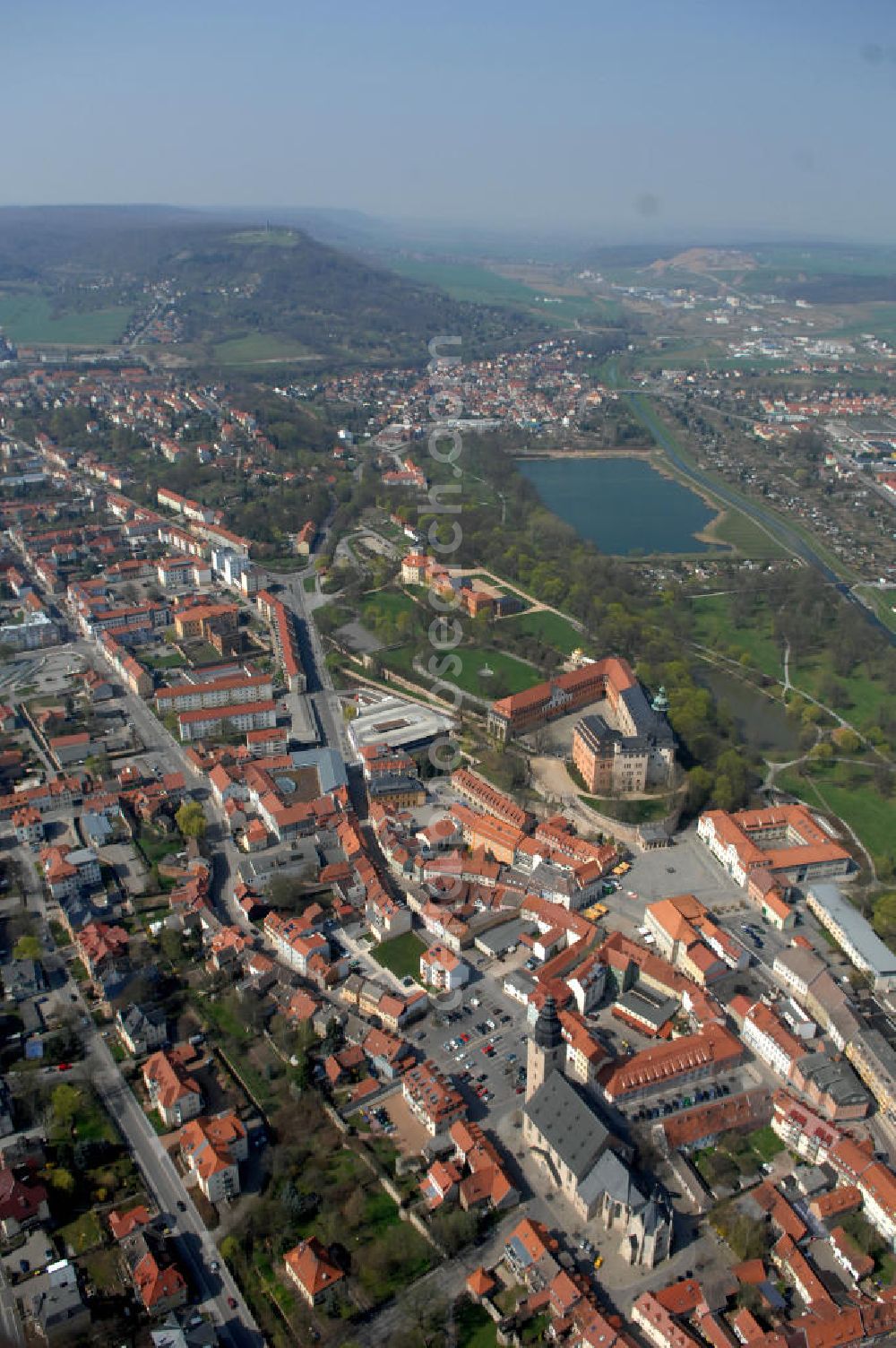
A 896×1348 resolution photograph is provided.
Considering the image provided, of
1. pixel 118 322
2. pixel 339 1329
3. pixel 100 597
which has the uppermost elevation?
pixel 118 322

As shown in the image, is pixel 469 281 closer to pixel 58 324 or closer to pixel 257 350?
pixel 257 350

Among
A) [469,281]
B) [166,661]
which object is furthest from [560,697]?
[469,281]

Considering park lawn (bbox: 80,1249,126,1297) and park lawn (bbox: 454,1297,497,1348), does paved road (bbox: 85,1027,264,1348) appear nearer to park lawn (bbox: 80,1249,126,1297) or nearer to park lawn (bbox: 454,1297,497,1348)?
park lawn (bbox: 80,1249,126,1297)

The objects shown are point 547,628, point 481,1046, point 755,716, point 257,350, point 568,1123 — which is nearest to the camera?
point 568,1123

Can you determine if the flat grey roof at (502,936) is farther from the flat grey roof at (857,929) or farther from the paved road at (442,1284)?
the flat grey roof at (857,929)

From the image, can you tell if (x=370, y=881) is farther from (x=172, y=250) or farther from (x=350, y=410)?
(x=172, y=250)

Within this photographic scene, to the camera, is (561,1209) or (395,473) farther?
(395,473)

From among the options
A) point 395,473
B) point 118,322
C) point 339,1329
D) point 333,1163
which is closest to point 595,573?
point 395,473
